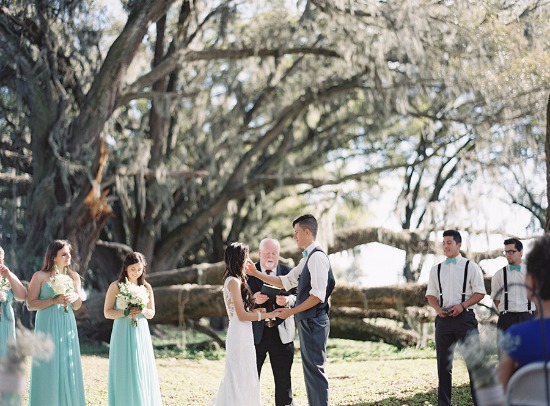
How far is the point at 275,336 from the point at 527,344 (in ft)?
14.4

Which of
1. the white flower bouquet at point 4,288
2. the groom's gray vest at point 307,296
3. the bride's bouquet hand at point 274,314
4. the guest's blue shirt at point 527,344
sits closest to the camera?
the guest's blue shirt at point 527,344

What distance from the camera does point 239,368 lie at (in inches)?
267

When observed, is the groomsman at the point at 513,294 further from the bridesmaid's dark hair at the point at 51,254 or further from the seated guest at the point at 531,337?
the seated guest at the point at 531,337

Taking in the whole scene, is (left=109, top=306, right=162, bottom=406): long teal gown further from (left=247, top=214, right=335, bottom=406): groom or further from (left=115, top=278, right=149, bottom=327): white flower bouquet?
(left=247, top=214, right=335, bottom=406): groom

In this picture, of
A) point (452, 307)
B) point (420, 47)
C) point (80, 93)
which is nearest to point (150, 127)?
point (80, 93)

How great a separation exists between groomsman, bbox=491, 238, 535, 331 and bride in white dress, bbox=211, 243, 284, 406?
8.35ft

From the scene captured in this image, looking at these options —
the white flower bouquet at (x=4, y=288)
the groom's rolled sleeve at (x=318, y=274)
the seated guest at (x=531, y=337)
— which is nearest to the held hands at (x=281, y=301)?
the groom's rolled sleeve at (x=318, y=274)

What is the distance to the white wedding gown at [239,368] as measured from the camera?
6746 mm

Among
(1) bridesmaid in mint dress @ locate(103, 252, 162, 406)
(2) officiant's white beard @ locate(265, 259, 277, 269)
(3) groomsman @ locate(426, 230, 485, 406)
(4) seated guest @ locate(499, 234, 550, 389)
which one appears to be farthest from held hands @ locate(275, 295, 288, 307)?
(4) seated guest @ locate(499, 234, 550, 389)

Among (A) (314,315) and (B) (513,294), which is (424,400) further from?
(A) (314,315)

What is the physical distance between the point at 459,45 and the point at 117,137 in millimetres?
7700

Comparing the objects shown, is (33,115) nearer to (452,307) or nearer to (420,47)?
(420,47)

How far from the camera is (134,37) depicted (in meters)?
14.3

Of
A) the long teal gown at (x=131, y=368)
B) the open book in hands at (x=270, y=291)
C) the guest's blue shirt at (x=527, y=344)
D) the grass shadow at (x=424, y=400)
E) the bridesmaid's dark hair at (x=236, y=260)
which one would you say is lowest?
the grass shadow at (x=424, y=400)
